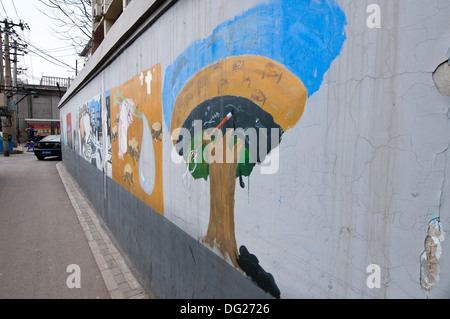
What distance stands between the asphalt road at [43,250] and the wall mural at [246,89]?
2615mm

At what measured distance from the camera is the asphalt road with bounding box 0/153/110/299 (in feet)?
12.2

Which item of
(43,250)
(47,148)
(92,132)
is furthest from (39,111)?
(43,250)

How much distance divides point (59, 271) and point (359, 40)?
4936 mm

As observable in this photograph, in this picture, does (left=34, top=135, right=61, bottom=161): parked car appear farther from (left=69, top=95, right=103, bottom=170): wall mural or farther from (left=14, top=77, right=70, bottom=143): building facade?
(left=14, top=77, right=70, bottom=143): building facade

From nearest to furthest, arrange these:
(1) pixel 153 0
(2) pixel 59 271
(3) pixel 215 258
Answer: (3) pixel 215 258
(1) pixel 153 0
(2) pixel 59 271

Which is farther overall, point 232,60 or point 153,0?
point 153,0

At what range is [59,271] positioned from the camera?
4.25 meters

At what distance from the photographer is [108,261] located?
4.59 metres

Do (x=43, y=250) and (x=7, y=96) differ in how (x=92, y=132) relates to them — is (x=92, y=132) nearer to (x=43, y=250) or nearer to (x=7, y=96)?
(x=43, y=250)

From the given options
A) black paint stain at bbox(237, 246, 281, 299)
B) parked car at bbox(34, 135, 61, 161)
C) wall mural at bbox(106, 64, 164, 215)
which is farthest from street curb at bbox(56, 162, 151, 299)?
parked car at bbox(34, 135, 61, 161)

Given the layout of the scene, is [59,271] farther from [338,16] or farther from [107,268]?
[338,16]

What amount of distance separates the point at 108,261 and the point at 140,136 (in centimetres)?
234
